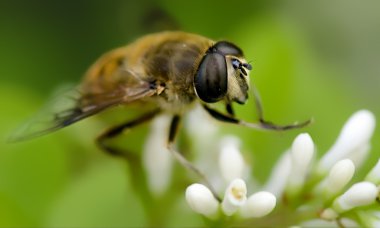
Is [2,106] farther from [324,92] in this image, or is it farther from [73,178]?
[324,92]

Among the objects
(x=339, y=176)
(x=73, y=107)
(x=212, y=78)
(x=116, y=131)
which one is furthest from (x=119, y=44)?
(x=339, y=176)

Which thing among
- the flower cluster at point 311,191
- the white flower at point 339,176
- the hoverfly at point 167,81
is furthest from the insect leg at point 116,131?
the white flower at point 339,176

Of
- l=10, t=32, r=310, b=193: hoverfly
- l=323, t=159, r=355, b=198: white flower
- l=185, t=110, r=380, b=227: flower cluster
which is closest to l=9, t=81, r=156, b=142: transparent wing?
l=10, t=32, r=310, b=193: hoverfly

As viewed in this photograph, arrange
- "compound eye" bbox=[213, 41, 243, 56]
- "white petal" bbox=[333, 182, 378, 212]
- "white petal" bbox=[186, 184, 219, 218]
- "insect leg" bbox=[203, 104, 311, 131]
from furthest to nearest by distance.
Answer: "insect leg" bbox=[203, 104, 311, 131] < "compound eye" bbox=[213, 41, 243, 56] < "white petal" bbox=[186, 184, 219, 218] < "white petal" bbox=[333, 182, 378, 212]

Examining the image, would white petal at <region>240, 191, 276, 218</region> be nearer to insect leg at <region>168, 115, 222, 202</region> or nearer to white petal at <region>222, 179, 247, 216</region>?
white petal at <region>222, 179, 247, 216</region>

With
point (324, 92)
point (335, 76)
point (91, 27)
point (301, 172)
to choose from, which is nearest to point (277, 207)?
point (301, 172)

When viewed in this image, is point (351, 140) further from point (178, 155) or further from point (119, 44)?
→ point (119, 44)

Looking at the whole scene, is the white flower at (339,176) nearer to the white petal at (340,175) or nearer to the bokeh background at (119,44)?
the white petal at (340,175)
